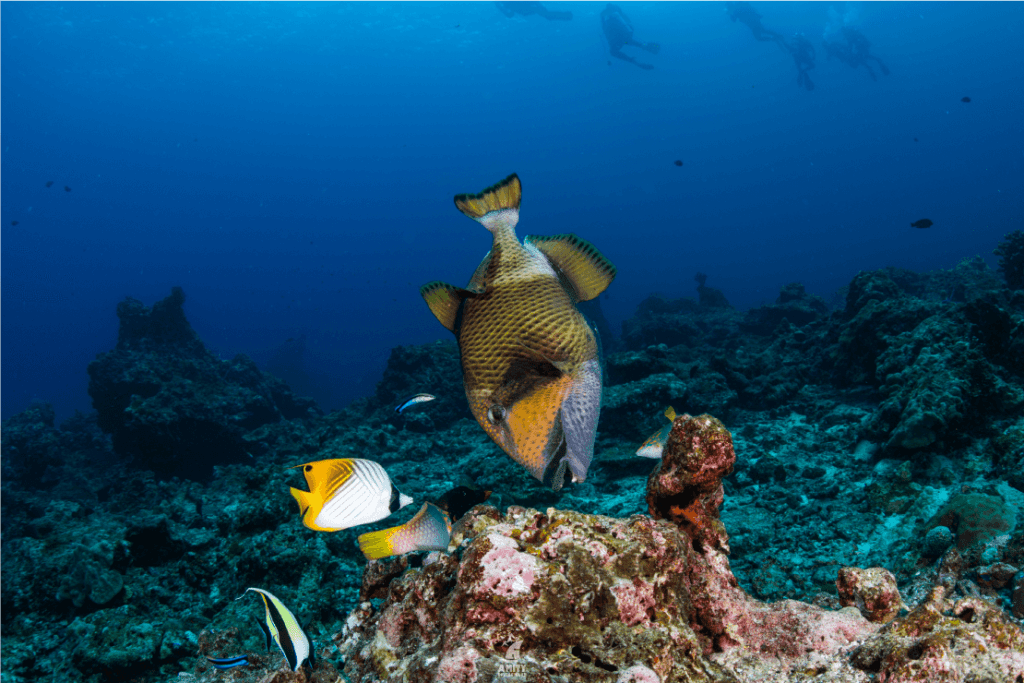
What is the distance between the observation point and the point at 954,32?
3585 inches

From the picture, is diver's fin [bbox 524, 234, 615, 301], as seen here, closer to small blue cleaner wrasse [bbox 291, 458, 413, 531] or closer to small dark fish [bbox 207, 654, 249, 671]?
small blue cleaner wrasse [bbox 291, 458, 413, 531]

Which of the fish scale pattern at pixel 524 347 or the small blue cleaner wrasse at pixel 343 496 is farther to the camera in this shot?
the small blue cleaner wrasse at pixel 343 496

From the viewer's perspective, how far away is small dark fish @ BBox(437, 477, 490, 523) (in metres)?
3.41

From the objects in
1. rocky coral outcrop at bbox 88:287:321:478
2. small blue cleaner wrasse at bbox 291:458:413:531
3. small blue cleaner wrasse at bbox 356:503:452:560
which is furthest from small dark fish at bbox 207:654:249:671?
rocky coral outcrop at bbox 88:287:321:478

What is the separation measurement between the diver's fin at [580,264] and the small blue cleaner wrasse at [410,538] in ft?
4.26

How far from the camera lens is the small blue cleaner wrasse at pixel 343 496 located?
5.13ft

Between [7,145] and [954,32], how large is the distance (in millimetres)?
187883

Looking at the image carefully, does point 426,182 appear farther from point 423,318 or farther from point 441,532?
point 441,532

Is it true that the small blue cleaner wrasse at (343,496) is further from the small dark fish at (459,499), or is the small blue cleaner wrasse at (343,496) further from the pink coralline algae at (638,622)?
the small dark fish at (459,499)

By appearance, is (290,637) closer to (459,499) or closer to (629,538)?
(629,538)

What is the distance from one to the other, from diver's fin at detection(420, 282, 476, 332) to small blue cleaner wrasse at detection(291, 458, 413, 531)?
0.89 m

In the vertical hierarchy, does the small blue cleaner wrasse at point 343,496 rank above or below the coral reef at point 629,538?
above

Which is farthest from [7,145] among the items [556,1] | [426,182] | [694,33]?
[694,33]

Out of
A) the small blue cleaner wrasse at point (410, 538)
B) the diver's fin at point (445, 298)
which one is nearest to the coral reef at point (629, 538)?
the small blue cleaner wrasse at point (410, 538)
